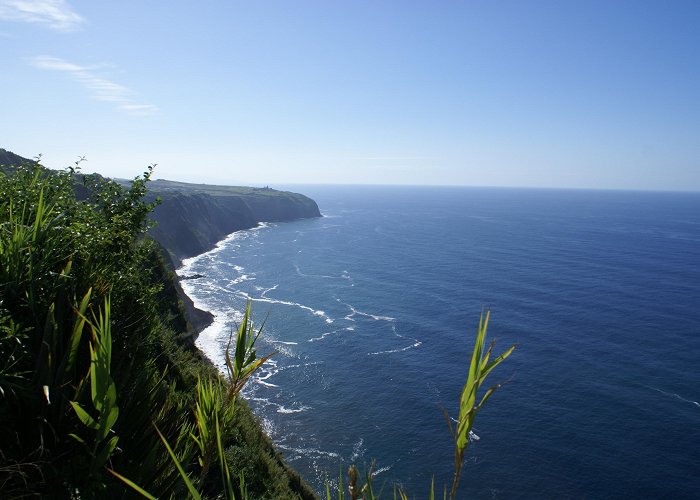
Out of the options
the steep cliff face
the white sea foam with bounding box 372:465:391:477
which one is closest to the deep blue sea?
the white sea foam with bounding box 372:465:391:477

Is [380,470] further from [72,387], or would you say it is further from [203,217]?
[203,217]

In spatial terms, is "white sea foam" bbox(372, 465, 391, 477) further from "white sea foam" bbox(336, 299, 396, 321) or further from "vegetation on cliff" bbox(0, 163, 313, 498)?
"white sea foam" bbox(336, 299, 396, 321)

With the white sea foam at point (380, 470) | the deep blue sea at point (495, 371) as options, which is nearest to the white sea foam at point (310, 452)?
the deep blue sea at point (495, 371)

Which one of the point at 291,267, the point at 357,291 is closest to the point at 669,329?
→ the point at 357,291

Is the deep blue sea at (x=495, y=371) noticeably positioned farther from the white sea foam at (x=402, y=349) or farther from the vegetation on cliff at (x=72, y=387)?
the vegetation on cliff at (x=72, y=387)

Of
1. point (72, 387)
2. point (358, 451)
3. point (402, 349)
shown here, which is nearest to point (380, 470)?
A: point (358, 451)
